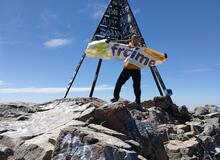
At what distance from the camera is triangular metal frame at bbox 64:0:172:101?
2572cm

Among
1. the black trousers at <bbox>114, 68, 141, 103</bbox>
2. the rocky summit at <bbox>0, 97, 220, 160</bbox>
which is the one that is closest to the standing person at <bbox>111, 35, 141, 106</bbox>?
the black trousers at <bbox>114, 68, 141, 103</bbox>

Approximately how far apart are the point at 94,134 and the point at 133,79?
24.0ft

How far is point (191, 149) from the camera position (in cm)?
1091

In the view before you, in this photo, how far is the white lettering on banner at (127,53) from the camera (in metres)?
14.9

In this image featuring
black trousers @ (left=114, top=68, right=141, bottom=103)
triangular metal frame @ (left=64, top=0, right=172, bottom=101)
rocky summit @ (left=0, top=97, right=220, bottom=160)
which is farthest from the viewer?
triangular metal frame @ (left=64, top=0, right=172, bottom=101)

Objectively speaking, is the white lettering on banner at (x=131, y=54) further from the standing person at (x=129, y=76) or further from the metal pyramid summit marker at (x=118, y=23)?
the metal pyramid summit marker at (x=118, y=23)

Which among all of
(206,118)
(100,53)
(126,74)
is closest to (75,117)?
(126,74)

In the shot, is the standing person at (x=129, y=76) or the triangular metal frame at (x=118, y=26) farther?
the triangular metal frame at (x=118, y=26)

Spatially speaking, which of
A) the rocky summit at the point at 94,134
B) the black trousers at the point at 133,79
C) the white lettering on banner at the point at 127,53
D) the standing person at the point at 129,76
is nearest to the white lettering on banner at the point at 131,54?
the white lettering on banner at the point at 127,53

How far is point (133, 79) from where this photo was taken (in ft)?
46.9

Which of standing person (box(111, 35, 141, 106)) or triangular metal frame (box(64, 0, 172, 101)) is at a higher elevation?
triangular metal frame (box(64, 0, 172, 101))

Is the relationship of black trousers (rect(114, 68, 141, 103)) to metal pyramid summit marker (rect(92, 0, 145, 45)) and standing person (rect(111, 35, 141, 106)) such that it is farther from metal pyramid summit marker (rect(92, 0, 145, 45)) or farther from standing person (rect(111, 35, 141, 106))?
metal pyramid summit marker (rect(92, 0, 145, 45))

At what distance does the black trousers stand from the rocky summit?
539 mm

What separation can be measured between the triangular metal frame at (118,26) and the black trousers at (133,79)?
10.5 meters
